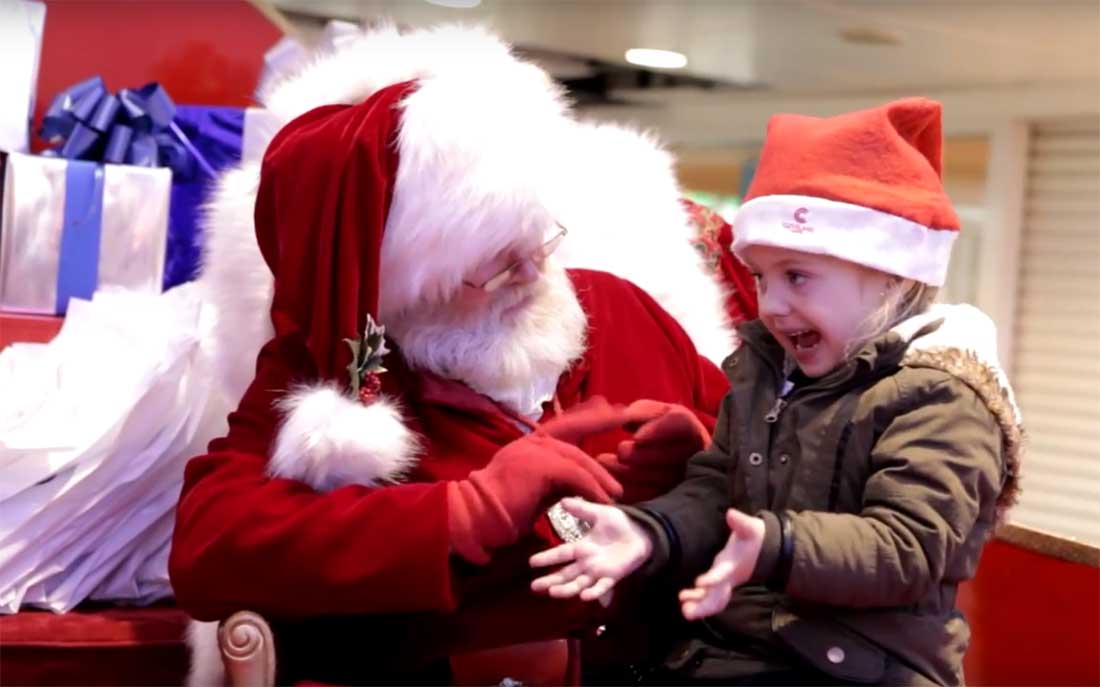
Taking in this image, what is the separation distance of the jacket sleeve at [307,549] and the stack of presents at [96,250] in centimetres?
39

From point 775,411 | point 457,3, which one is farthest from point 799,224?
point 457,3

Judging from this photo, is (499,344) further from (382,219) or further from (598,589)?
(598,589)

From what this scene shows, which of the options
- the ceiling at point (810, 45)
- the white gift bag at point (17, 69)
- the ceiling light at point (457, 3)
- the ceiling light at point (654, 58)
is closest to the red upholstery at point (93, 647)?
the white gift bag at point (17, 69)

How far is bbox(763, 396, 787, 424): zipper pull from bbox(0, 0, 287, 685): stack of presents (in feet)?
2.39

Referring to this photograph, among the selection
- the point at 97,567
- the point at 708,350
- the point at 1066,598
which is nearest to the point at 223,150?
the point at 97,567

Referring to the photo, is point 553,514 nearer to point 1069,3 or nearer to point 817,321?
point 817,321

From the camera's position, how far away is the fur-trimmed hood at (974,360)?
1.16 meters

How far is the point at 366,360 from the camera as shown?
51.2 inches

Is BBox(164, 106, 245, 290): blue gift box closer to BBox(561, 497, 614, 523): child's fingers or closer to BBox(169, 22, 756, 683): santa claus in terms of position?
BBox(169, 22, 756, 683): santa claus

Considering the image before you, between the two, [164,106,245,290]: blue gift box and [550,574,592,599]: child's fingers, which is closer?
[550,574,592,599]: child's fingers

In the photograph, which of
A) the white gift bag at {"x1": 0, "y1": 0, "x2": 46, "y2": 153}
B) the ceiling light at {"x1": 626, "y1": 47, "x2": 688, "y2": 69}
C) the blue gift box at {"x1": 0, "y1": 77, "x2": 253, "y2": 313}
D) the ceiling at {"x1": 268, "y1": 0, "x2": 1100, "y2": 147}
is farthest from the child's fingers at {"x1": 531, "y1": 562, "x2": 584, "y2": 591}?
the ceiling light at {"x1": 626, "y1": 47, "x2": 688, "y2": 69}

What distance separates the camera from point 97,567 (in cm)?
164

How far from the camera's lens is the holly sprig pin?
4.25ft

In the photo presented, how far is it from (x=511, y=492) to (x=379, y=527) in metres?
0.12
